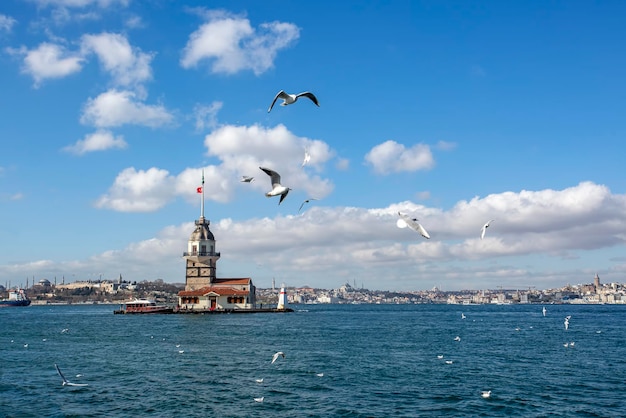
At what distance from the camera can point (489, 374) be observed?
31.6 meters

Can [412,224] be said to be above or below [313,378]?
above

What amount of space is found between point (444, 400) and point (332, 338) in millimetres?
29878

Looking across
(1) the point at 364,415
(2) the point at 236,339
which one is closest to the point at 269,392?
(1) the point at 364,415

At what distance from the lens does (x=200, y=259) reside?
106688mm

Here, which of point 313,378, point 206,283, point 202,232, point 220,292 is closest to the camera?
point 313,378

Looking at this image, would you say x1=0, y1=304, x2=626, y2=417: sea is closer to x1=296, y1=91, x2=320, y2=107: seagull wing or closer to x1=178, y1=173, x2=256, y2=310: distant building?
x1=296, y1=91, x2=320, y2=107: seagull wing

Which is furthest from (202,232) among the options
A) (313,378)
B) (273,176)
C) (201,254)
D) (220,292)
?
(273,176)

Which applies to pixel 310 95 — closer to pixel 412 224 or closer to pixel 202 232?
pixel 412 224

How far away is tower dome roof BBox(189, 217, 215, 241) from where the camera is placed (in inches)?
4279

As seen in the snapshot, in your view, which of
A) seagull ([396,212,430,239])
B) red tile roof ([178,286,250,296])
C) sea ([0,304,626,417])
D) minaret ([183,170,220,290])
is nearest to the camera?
seagull ([396,212,430,239])

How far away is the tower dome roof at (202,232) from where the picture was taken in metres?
109

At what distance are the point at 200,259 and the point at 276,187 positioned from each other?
95.1 meters

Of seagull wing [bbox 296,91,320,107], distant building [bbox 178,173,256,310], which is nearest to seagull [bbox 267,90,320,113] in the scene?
seagull wing [bbox 296,91,320,107]

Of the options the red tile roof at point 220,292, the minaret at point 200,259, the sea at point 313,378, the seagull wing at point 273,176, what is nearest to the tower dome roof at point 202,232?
the minaret at point 200,259
